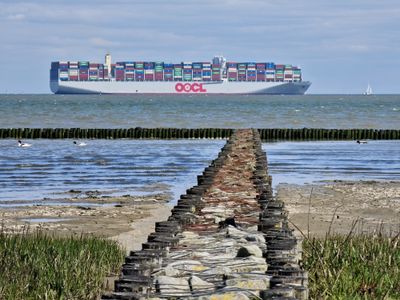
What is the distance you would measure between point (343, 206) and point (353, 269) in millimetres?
10998

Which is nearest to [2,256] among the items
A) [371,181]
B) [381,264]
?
[381,264]

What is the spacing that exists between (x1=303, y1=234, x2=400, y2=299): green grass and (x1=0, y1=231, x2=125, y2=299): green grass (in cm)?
198

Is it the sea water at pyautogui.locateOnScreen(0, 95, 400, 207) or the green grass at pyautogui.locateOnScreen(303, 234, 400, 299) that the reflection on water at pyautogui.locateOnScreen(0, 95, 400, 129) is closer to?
the sea water at pyautogui.locateOnScreen(0, 95, 400, 207)

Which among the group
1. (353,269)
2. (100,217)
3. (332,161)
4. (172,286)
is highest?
(172,286)

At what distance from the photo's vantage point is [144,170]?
28859 mm

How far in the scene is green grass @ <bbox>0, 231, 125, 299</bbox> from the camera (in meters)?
8.43

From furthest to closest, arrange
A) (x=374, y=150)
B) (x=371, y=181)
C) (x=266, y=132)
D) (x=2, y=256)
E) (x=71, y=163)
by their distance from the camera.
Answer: (x=266, y=132), (x=374, y=150), (x=71, y=163), (x=371, y=181), (x=2, y=256)

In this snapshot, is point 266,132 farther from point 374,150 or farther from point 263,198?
point 263,198

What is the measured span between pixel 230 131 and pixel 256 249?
42.0 metres

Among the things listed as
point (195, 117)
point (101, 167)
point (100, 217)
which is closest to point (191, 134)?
point (101, 167)

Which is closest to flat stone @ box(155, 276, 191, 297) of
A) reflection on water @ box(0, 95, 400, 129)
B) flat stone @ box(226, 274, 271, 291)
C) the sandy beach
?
flat stone @ box(226, 274, 271, 291)

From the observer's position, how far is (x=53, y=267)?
9.12m

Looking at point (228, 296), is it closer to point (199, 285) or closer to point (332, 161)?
point (199, 285)

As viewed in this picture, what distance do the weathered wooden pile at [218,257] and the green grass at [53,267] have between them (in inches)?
29.4
